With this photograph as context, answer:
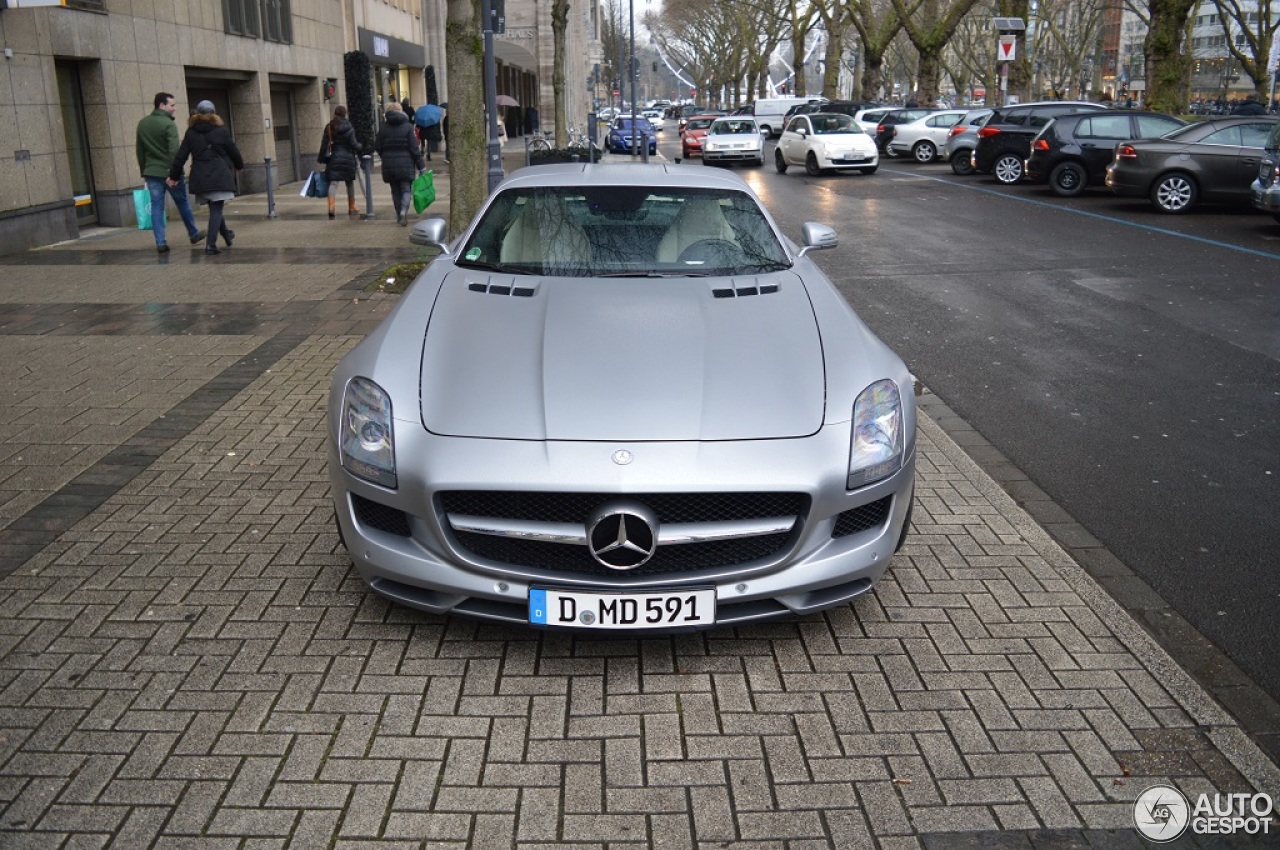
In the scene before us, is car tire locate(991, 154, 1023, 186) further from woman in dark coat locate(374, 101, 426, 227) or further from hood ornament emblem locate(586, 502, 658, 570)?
hood ornament emblem locate(586, 502, 658, 570)

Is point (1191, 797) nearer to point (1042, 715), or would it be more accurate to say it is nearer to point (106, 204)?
point (1042, 715)

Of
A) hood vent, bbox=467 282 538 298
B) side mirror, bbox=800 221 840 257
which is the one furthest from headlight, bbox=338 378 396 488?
side mirror, bbox=800 221 840 257

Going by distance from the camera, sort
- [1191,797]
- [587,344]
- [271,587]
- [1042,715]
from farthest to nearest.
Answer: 1. [271,587]
2. [587,344]
3. [1042,715]
4. [1191,797]

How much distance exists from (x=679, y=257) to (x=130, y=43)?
50.8 ft

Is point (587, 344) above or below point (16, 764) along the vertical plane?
above

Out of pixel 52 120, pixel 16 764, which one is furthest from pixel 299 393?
pixel 52 120

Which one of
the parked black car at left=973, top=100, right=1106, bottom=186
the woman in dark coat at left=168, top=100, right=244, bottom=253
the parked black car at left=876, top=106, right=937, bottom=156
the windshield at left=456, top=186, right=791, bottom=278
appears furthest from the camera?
the parked black car at left=876, top=106, right=937, bottom=156

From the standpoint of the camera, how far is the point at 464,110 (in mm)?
12562

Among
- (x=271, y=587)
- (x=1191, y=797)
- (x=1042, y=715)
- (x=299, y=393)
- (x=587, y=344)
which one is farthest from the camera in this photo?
(x=299, y=393)

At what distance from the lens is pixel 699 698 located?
3822mm

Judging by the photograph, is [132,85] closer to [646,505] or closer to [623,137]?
[646,505]

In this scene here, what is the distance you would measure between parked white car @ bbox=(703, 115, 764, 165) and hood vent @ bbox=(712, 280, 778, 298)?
29.0 meters

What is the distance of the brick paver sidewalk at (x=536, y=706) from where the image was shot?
10.4 feet

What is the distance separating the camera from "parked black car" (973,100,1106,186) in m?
24.2
